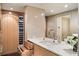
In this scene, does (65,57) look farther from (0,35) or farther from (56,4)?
(0,35)

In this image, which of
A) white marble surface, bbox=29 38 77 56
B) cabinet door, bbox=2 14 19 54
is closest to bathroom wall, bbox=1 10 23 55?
cabinet door, bbox=2 14 19 54

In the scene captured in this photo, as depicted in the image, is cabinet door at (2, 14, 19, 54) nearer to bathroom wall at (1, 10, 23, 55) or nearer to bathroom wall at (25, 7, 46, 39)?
bathroom wall at (1, 10, 23, 55)

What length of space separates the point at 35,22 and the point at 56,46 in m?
0.48

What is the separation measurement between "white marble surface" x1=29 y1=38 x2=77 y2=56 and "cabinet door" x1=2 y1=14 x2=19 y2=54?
0.26 m

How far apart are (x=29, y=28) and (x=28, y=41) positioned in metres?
0.19

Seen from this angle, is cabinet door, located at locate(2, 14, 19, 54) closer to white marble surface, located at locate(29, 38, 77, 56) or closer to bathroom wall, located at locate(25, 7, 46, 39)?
bathroom wall, located at locate(25, 7, 46, 39)

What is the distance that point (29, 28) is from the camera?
4.20 ft

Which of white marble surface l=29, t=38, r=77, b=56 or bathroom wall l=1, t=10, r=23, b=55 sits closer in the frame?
white marble surface l=29, t=38, r=77, b=56

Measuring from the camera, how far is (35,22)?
127cm

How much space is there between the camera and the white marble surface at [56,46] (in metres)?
1.09

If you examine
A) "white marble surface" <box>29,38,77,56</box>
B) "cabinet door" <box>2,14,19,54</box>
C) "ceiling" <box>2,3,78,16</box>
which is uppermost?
"ceiling" <box>2,3,78,16</box>

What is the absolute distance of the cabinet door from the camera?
47.2 inches

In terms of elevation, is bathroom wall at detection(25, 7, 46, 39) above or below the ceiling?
below

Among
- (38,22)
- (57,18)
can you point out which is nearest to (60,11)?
Result: (57,18)
